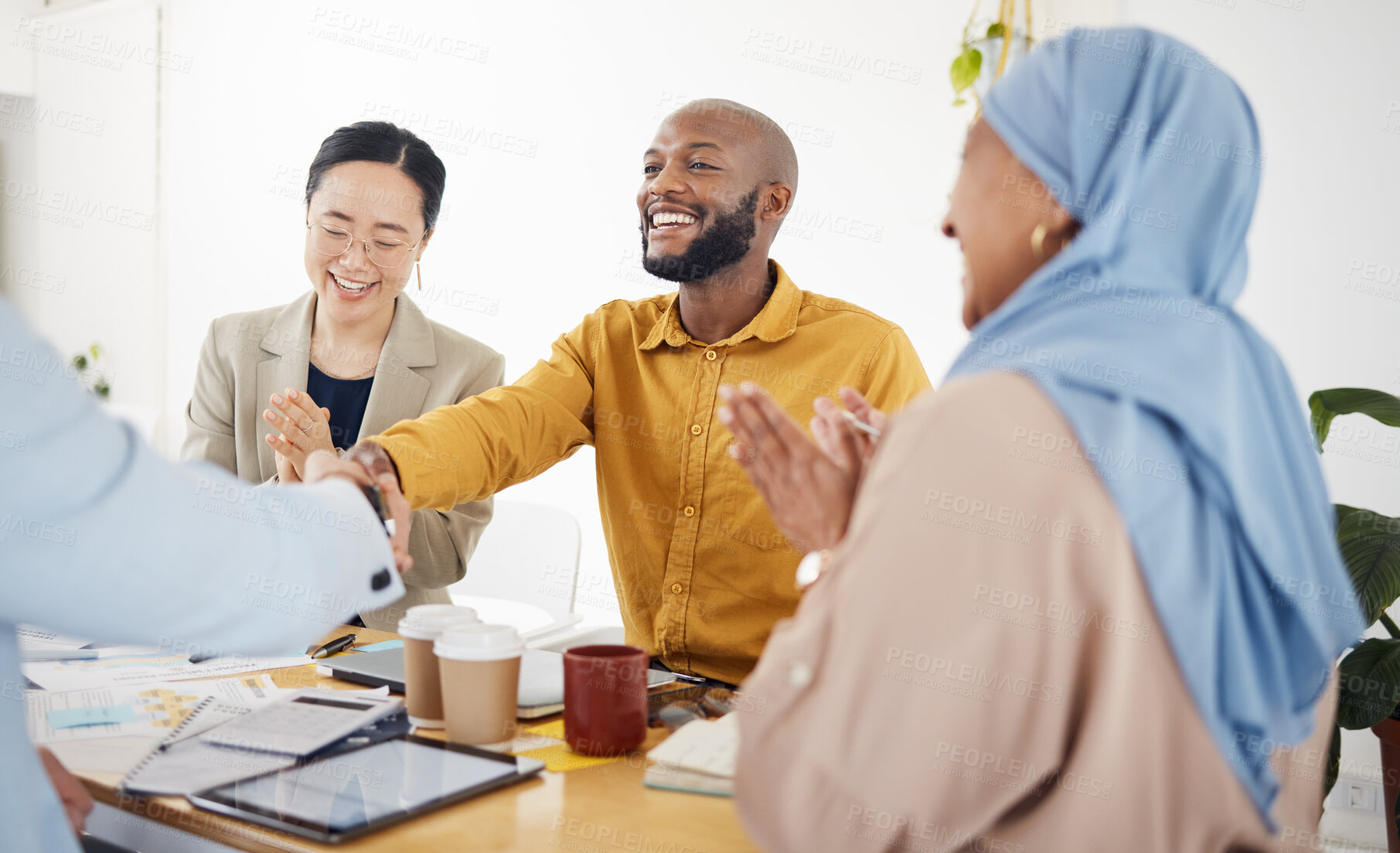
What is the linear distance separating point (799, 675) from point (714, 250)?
149 cm

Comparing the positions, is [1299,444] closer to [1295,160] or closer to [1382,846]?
[1295,160]

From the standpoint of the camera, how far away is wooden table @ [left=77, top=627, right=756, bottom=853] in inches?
42.1

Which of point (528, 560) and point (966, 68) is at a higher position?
point (966, 68)

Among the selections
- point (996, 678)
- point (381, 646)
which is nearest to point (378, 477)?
point (381, 646)

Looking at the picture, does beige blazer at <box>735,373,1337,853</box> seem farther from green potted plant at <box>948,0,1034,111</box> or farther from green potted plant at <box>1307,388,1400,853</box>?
green potted plant at <box>948,0,1034,111</box>

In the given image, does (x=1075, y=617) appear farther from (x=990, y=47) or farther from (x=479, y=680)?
(x=990, y=47)

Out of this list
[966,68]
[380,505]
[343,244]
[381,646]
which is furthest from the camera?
[966,68]

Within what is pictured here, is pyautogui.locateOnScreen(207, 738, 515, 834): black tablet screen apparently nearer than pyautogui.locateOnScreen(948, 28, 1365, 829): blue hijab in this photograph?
No

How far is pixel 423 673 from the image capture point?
Answer: 1.40 meters

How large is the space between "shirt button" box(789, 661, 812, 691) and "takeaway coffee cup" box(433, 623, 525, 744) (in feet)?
1.79

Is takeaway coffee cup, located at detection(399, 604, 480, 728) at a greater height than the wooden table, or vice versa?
takeaway coffee cup, located at detection(399, 604, 480, 728)

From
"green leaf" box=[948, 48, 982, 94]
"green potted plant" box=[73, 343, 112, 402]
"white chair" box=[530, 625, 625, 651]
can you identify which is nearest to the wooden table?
"white chair" box=[530, 625, 625, 651]

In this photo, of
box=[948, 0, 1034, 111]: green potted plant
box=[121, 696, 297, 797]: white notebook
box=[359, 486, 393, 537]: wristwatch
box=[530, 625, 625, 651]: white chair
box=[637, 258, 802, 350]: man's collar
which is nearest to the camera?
box=[121, 696, 297, 797]: white notebook

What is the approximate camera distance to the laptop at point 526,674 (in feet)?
4.81
